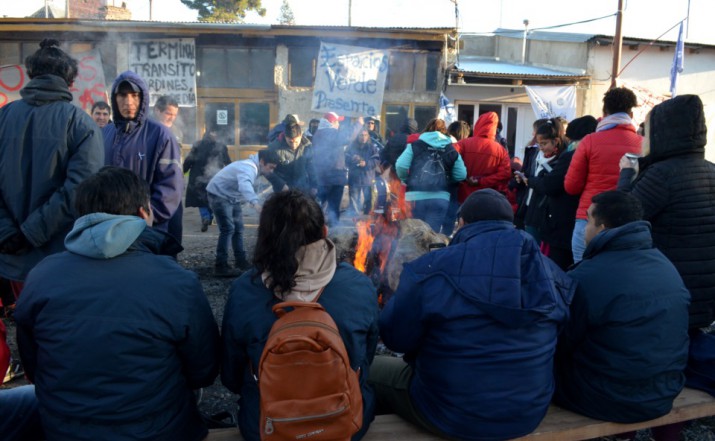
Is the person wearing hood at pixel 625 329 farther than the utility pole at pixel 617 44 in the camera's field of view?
No

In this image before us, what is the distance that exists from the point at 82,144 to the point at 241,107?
32.1 feet

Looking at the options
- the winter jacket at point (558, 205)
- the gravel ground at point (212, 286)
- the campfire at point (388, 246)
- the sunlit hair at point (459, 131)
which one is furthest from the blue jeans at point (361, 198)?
the winter jacket at point (558, 205)

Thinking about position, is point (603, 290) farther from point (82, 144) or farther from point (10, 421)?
point (82, 144)

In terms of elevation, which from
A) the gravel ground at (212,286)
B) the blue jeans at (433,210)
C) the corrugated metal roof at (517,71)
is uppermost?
the corrugated metal roof at (517,71)

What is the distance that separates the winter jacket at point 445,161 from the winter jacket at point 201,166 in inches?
127

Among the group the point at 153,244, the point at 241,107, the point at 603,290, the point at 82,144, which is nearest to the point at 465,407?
the point at 603,290

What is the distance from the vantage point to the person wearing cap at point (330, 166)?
904cm

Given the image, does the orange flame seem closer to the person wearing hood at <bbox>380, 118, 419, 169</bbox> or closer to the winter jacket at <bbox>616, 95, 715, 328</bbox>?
the person wearing hood at <bbox>380, 118, 419, 169</bbox>

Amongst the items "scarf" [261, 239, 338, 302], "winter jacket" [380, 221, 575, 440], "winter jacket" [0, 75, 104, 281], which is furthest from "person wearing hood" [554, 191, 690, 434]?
"winter jacket" [0, 75, 104, 281]

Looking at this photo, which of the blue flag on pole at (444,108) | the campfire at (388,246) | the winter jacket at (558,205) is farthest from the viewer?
the blue flag on pole at (444,108)

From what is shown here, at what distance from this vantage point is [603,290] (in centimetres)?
272

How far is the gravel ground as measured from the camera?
3.77 metres

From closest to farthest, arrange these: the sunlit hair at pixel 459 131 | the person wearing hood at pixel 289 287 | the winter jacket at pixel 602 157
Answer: the person wearing hood at pixel 289 287, the winter jacket at pixel 602 157, the sunlit hair at pixel 459 131

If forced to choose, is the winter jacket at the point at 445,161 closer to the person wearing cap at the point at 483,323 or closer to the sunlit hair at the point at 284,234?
the person wearing cap at the point at 483,323
